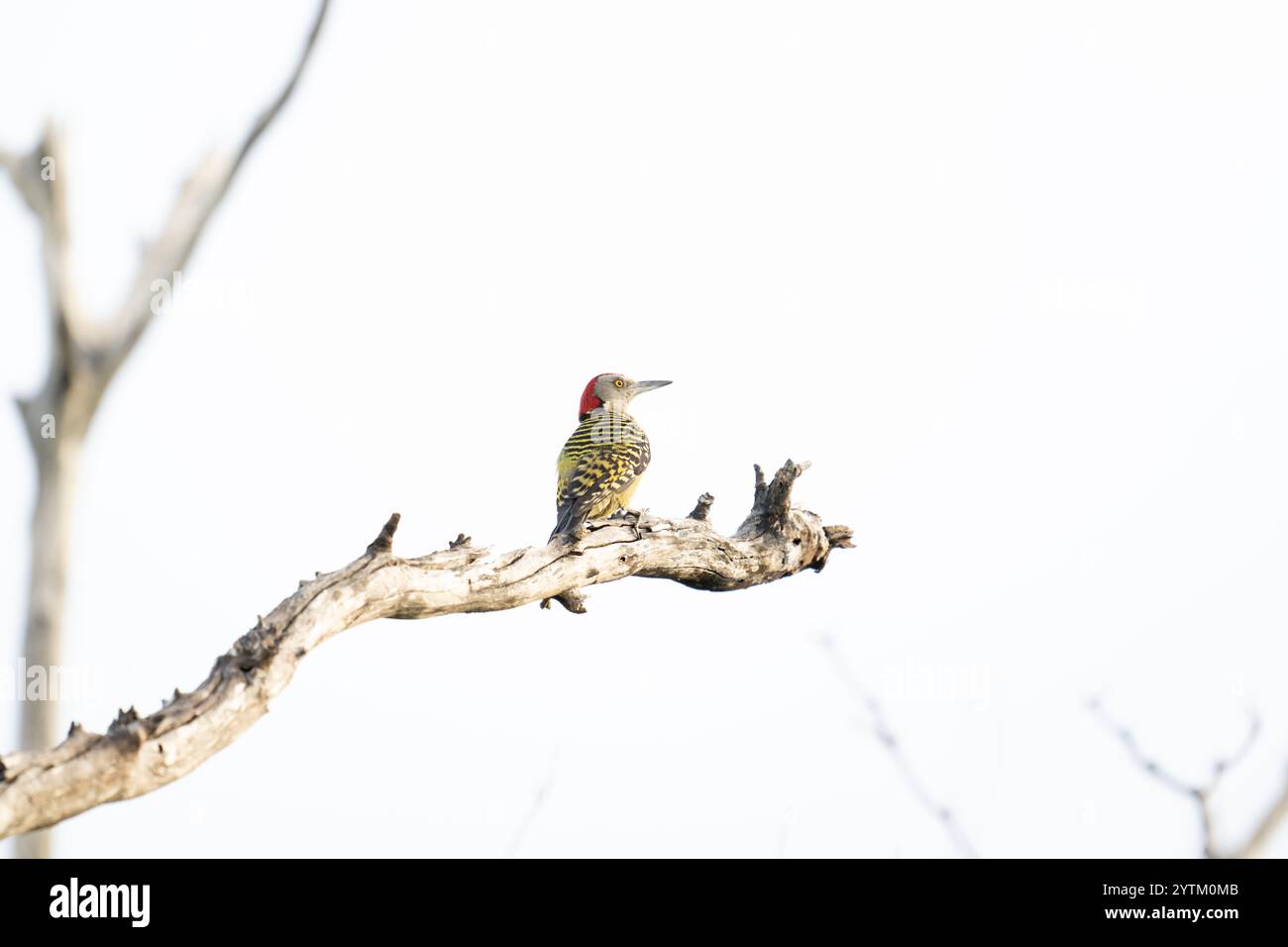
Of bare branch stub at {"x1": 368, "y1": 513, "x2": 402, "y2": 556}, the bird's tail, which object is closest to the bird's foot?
the bird's tail

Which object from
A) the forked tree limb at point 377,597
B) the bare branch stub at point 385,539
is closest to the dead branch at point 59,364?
the forked tree limb at point 377,597

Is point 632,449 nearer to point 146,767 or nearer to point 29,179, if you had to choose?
point 146,767

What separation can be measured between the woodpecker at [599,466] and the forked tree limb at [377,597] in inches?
14.3

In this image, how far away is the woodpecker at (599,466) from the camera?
812cm

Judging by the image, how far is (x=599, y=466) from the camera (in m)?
8.72

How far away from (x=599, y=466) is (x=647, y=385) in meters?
2.52

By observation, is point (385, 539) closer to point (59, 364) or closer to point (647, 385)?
point (59, 364)

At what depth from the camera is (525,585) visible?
659 centimetres

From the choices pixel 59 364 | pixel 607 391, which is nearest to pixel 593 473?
pixel 607 391

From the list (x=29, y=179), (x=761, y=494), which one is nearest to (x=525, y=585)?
(x=761, y=494)

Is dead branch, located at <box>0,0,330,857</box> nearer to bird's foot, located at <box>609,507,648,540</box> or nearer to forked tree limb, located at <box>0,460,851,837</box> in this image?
forked tree limb, located at <box>0,460,851,837</box>

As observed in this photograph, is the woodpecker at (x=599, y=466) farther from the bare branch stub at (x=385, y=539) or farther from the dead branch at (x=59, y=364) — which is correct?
the dead branch at (x=59, y=364)

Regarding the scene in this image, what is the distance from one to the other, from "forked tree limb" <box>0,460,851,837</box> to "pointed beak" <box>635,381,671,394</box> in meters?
2.94

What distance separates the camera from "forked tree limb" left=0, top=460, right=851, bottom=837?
3.97 meters
